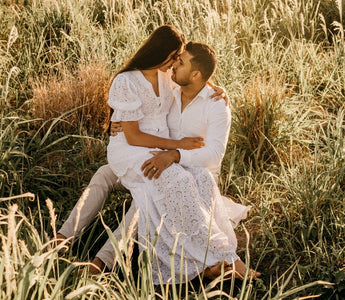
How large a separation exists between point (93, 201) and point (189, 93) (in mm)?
1008

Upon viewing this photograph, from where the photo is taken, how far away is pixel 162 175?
11.4 ft

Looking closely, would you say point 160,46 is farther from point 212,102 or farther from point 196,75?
point 212,102

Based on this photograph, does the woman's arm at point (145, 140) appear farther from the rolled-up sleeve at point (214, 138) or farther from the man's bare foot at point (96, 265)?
the man's bare foot at point (96, 265)

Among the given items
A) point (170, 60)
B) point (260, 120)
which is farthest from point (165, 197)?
point (260, 120)

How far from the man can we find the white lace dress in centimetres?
9

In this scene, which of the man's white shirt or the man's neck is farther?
the man's neck

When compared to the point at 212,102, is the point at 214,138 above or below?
below

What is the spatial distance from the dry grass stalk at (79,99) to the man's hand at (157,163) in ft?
5.03

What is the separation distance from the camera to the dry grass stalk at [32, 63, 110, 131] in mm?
5004

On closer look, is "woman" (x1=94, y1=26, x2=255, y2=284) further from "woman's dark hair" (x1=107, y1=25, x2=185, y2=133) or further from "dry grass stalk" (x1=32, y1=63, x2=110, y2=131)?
"dry grass stalk" (x1=32, y1=63, x2=110, y2=131)

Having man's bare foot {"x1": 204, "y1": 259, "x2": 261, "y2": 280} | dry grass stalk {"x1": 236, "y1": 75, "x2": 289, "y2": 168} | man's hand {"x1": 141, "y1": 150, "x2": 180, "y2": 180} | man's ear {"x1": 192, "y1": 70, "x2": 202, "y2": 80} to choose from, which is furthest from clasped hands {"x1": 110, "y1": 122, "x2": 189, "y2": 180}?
dry grass stalk {"x1": 236, "y1": 75, "x2": 289, "y2": 168}

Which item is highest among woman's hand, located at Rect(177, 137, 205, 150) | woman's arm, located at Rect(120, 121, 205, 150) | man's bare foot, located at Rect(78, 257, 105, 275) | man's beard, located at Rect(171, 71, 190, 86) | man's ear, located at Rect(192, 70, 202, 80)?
man's ear, located at Rect(192, 70, 202, 80)

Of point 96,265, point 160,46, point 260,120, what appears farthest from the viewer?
point 260,120

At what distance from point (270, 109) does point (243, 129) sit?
28 centimetres
